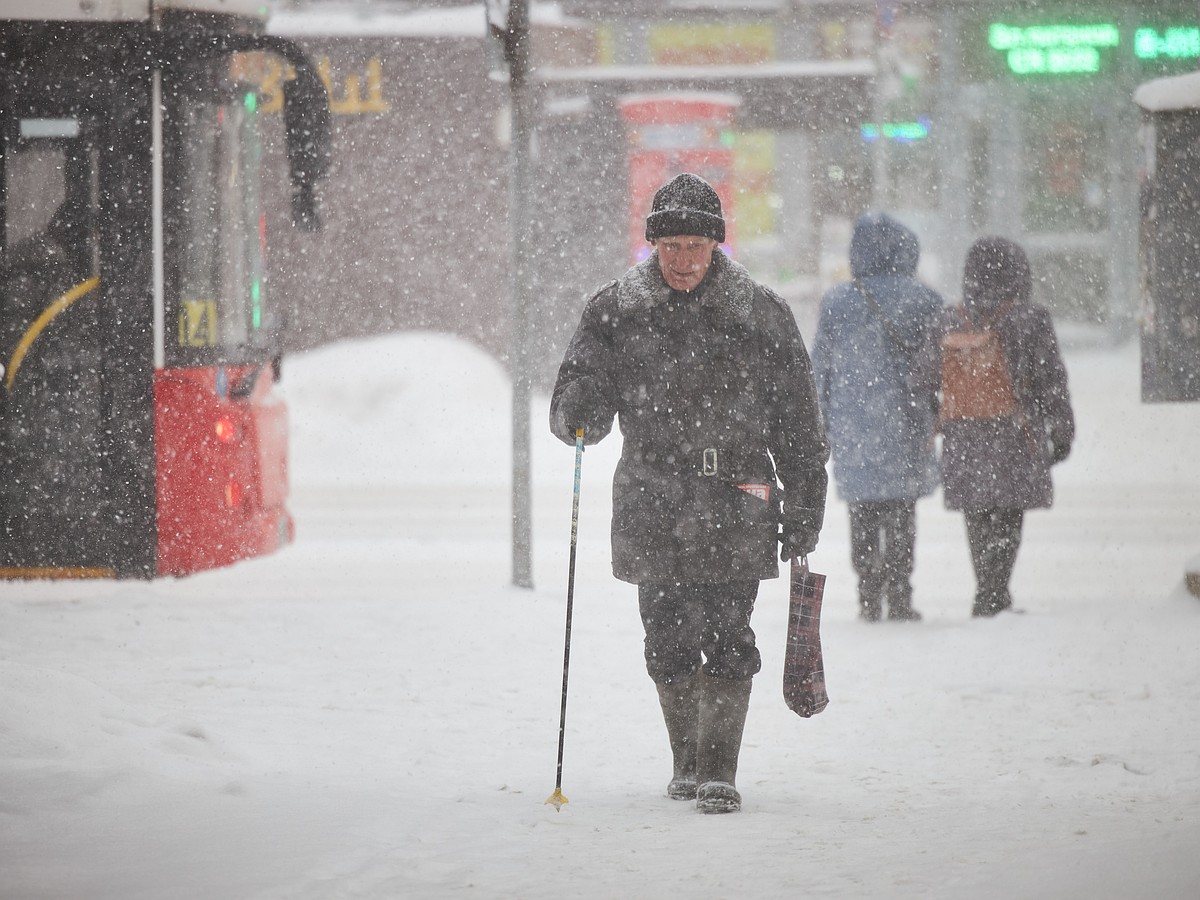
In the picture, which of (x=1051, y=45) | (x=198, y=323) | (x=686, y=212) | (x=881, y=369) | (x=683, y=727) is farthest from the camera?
(x=1051, y=45)

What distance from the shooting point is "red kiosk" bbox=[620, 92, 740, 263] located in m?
20.0

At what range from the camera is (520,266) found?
8.30m

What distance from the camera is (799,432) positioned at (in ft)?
14.1

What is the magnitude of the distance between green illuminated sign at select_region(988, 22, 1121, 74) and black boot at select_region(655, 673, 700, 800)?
71.0 ft

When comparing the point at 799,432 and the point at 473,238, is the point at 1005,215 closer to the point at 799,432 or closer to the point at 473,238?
the point at 473,238

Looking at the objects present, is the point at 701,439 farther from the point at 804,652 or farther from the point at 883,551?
the point at 883,551

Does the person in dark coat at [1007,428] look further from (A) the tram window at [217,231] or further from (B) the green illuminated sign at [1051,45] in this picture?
(B) the green illuminated sign at [1051,45]

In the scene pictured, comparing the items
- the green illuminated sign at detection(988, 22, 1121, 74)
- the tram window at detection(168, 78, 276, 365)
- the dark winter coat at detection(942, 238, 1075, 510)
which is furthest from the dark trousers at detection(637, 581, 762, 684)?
the green illuminated sign at detection(988, 22, 1121, 74)

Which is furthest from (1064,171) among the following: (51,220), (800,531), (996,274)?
(800,531)

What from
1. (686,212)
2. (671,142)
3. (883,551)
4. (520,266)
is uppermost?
(671,142)

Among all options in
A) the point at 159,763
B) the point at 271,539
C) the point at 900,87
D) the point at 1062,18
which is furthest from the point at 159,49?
the point at 1062,18

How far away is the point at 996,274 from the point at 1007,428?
2.31 ft

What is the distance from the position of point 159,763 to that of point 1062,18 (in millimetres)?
23454

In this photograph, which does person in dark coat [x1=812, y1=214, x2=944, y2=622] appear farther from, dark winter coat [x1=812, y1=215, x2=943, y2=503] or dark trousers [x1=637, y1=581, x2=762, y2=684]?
dark trousers [x1=637, y1=581, x2=762, y2=684]
